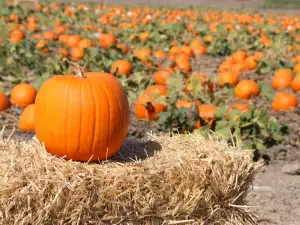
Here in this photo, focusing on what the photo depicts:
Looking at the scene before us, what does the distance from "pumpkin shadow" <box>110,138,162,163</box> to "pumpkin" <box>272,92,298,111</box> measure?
4271mm

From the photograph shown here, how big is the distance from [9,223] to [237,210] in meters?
1.61

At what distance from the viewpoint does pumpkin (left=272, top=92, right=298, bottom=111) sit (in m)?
8.59

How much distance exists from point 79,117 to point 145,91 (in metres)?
4.68

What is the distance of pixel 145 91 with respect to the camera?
8.70 metres

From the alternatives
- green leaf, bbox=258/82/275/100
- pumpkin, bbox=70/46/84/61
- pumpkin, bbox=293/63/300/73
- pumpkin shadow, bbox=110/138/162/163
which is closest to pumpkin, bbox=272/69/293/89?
green leaf, bbox=258/82/275/100

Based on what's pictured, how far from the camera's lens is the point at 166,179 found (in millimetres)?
3834

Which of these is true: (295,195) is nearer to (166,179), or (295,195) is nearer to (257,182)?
(257,182)

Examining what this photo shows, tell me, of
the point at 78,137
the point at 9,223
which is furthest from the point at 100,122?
the point at 9,223

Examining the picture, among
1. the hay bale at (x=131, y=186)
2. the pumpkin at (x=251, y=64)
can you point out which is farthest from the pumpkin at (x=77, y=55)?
the hay bale at (x=131, y=186)

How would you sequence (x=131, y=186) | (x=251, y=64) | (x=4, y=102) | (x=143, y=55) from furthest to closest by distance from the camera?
(x=143, y=55)
(x=251, y=64)
(x=4, y=102)
(x=131, y=186)

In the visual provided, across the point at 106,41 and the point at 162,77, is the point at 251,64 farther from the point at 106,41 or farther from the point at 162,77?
the point at 106,41

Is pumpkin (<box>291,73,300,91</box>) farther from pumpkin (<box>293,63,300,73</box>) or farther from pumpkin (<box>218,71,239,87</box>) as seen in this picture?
pumpkin (<box>293,63,300,73</box>)

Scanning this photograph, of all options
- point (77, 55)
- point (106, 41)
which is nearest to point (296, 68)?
point (77, 55)

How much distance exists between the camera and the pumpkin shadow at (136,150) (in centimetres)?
426
